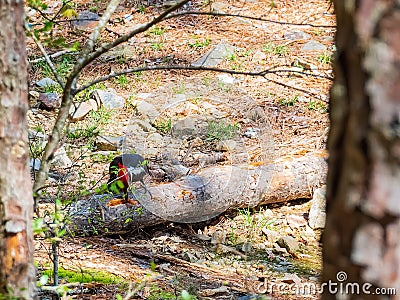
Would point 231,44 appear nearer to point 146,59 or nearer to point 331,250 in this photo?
point 146,59

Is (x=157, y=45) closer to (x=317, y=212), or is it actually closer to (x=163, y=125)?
(x=163, y=125)

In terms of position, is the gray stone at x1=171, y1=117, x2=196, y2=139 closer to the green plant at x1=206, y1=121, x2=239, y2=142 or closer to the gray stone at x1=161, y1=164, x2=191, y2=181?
the green plant at x1=206, y1=121, x2=239, y2=142

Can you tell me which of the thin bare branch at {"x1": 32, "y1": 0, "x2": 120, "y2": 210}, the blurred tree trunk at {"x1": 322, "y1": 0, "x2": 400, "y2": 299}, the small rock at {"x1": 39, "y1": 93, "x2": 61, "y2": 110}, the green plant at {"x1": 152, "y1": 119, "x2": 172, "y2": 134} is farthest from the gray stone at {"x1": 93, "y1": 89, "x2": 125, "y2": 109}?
the blurred tree trunk at {"x1": 322, "y1": 0, "x2": 400, "y2": 299}

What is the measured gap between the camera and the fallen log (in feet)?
14.0

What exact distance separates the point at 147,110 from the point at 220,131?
2.94 ft

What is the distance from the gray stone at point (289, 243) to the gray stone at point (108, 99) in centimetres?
291

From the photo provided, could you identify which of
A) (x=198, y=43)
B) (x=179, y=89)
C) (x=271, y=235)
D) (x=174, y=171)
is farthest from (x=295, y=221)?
(x=198, y=43)

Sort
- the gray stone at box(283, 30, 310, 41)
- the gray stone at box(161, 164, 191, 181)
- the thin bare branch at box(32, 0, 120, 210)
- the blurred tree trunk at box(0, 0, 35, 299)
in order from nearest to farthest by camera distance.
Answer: the blurred tree trunk at box(0, 0, 35, 299)
the thin bare branch at box(32, 0, 120, 210)
the gray stone at box(161, 164, 191, 181)
the gray stone at box(283, 30, 310, 41)

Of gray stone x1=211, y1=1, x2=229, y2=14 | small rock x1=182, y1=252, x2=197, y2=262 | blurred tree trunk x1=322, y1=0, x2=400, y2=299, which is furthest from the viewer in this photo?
gray stone x1=211, y1=1, x2=229, y2=14

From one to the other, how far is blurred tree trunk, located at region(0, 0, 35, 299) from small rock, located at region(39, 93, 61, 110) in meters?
5.12

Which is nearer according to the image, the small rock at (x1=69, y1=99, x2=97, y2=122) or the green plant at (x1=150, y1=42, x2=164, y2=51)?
the small rock at (x1=69, y1=99, x2=97, y2=122)

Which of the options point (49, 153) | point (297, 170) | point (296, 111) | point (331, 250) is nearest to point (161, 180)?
point (297, 170)

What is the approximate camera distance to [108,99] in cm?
693

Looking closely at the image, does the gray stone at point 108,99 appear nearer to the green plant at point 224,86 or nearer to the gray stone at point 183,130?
the gray stone at point 183,130
